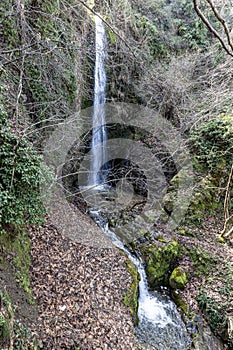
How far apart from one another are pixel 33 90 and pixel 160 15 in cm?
1032

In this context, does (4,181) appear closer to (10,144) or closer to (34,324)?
(10,144)

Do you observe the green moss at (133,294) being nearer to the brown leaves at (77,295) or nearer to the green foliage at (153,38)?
the brown leaves at (77,295)

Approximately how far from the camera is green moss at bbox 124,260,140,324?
4766mm

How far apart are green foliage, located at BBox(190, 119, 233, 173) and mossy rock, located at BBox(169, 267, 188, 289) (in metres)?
3.80

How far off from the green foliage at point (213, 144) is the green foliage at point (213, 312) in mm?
4271

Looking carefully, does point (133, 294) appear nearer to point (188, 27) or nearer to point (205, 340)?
point (205, 340)

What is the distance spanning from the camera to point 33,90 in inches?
216

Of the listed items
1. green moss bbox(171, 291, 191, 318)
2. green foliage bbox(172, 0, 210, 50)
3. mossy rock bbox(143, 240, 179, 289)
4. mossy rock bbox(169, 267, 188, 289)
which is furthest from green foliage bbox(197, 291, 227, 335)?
green foliage bbox(172, 0, 210, 50)

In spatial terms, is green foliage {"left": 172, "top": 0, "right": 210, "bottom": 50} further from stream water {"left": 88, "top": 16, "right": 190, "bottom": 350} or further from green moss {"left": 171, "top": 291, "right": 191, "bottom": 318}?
green moss {"left": 171, "top": 291, "right": 191, "bottom": 318}

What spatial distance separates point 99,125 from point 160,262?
21.1 ft

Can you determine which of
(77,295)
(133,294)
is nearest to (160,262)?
(133,294)

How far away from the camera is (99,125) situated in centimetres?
1020

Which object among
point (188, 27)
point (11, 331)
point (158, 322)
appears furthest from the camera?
point (188, 27)

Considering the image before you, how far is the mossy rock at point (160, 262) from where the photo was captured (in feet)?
19.0
